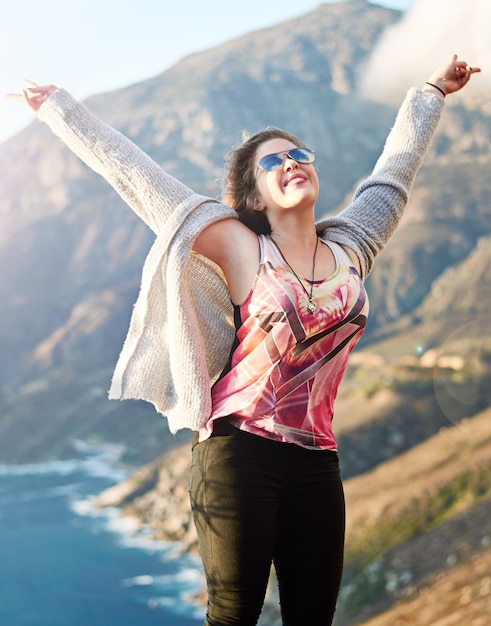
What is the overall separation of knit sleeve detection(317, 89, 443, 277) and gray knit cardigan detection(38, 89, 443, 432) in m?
0.36

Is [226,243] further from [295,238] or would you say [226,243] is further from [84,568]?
[84,568]

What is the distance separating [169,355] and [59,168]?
97.8 m

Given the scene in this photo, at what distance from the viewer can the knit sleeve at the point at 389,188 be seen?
1.94 metres

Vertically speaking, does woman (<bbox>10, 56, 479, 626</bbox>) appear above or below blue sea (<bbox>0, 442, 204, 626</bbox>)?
below

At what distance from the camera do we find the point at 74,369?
2803 inches

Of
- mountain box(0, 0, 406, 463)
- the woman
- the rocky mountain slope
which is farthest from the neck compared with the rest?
mountain box(0, 0, 406, 463)

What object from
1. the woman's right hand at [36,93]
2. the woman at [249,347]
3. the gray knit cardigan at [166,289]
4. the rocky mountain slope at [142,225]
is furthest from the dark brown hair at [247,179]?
the rocky mountain slope at [142,225]

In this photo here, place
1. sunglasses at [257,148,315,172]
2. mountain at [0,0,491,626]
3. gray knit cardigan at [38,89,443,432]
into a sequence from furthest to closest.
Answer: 1. mountain at [0,0,491,626]
2. sunglasses at [257,148,315,172]
3. gray knit cardigan at [38,89,443,432]

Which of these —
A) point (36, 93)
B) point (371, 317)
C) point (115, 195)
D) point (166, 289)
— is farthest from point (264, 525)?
point (115, 195)

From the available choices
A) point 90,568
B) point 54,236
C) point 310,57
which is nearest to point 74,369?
point 54,236

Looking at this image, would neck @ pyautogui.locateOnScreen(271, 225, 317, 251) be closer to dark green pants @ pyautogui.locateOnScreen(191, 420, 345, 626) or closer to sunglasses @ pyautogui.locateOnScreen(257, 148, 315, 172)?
sunglasses @ pyautogui.locateOnScreen(257, 148, 315, 172)

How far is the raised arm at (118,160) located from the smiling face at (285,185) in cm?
18

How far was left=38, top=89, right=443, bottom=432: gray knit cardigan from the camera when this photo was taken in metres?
1.67

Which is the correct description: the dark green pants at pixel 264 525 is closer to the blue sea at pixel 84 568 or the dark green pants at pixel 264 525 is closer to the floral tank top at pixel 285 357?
the floral tank top at pixel 285 357
